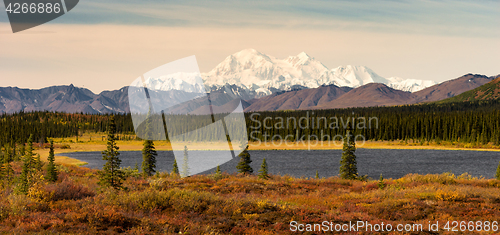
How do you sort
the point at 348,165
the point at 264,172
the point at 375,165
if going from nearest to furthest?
the point at 264,172 < the point at 348,165 < the point at 375,165

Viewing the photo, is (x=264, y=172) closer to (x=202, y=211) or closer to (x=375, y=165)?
(x=202, y=211)

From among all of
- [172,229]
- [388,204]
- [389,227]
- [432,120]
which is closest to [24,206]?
[172,229]

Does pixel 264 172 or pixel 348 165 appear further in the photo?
pixel 348 165

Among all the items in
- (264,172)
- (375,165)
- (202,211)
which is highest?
(202,211)

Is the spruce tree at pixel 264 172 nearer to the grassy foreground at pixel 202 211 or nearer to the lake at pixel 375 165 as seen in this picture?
the grassy foreground at pixel 202 211

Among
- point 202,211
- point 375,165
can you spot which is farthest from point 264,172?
point 375,165

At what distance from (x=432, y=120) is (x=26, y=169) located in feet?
561

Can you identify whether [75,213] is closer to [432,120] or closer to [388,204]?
[388,204]

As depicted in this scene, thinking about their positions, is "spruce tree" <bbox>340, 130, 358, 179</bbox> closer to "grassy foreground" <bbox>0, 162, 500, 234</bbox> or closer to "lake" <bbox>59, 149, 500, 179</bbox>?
"lake" <bbox>59, 149, 500, 179</bbox>

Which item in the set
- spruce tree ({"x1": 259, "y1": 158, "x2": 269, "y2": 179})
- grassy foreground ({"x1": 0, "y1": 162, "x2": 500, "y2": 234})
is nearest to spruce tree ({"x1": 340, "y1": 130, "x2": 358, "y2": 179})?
spruce tree ({"x1": 259, "y1": 158, "x2": 269, "y2": 179})

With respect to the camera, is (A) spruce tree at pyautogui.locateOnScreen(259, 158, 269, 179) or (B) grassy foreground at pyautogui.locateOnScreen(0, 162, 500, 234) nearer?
(B) grassy foreground at pyautogui.locateOnScreen(0, 162, 500, 234)

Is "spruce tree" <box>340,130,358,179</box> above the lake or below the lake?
above

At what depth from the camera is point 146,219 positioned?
11.5m

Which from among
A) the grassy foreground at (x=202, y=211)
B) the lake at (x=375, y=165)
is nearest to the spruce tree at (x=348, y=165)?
the lake at (x=375, y=165)
